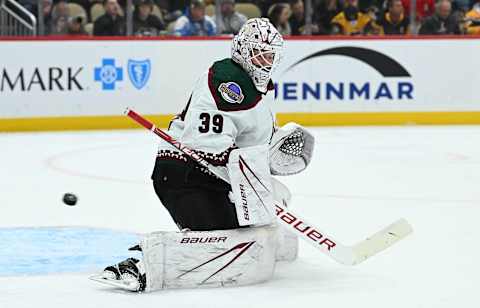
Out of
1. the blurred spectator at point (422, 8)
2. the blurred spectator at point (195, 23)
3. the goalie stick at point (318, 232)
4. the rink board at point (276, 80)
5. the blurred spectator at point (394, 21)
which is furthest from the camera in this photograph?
the blurred spectator at point (422, 8)

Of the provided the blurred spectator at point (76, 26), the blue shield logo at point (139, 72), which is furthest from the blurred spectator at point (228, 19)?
the blurred spectator at point (76, 26)

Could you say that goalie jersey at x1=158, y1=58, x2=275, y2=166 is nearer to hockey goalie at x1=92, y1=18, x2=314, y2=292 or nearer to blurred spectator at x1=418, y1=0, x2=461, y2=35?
hockey goalie at x1=92, y1=18, x2=314, y2=292

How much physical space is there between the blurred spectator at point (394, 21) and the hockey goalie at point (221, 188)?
722 cm

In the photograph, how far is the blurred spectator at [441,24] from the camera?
1135 cm

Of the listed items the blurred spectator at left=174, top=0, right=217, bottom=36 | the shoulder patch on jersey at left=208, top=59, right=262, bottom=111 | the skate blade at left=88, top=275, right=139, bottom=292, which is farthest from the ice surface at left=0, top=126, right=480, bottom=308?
the blurred spectator at left=174, top=0, right=217, bottom=36

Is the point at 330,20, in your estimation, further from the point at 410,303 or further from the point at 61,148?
the point at 410,303

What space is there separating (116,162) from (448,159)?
2.33 meters

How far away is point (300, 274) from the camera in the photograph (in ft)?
14.4

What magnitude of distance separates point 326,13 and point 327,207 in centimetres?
533

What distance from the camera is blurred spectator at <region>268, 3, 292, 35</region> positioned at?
1116cm

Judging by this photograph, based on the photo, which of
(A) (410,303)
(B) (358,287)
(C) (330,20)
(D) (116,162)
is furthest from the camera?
(C) (330,20)

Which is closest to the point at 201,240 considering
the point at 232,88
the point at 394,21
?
the point at 232,88

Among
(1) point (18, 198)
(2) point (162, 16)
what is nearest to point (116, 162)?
(1) point (18, 198)

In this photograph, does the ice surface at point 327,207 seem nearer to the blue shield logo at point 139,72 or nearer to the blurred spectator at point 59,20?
the blue shield logo at point 139,72
